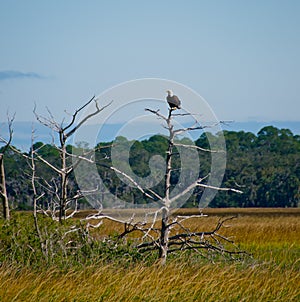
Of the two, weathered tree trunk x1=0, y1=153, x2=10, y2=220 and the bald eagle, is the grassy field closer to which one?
weathered tree trunk x1=0, y1=153, x2=10, y2=220

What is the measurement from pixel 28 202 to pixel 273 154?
2611 cm

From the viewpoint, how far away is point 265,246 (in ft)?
53.1

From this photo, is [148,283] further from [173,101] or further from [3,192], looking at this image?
[3,192]

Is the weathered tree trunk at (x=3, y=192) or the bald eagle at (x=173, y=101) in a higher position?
the bald eagle at (x=173, y=101)

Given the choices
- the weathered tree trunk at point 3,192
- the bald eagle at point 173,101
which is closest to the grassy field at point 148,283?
the weathered tree trunk at point 3,192

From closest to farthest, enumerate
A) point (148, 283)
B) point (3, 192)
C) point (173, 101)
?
point (148, 283), point (173, 101), point (3, 192)

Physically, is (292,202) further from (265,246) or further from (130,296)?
(130,296)

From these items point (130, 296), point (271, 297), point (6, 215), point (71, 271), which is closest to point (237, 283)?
point (271, 297)

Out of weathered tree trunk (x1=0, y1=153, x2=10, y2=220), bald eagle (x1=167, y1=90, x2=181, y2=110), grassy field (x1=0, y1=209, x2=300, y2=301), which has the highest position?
bald eagle (x1=167, y1=90, x2=181, y2=110)

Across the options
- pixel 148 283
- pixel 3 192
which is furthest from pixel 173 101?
pixel 3 192

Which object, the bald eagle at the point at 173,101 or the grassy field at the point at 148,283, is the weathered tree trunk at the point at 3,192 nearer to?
the grassy field at the point at 148,283

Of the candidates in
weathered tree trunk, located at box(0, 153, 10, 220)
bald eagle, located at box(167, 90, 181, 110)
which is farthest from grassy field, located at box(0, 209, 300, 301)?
bald eagle, located at box(167, 90, 181, 110)

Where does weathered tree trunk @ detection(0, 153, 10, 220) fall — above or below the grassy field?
above

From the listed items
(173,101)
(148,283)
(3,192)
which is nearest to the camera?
(148,283)
